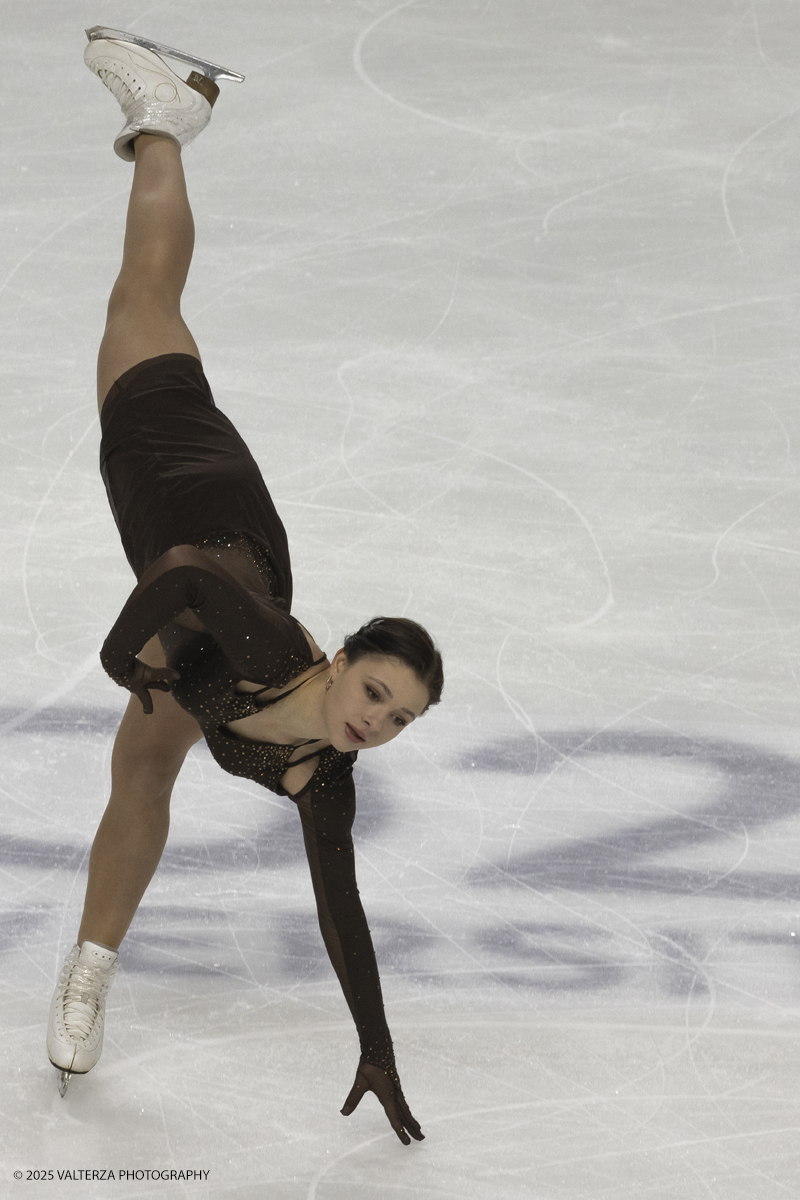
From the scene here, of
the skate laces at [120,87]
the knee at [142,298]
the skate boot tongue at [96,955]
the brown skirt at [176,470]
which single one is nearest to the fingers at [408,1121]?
the skate boot tongue at [96,955]

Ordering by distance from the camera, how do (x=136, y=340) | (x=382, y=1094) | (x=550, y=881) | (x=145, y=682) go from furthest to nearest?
(x=550, y=881), (x=136, y=340), (x=382, y=1094), (x=145, y=682)

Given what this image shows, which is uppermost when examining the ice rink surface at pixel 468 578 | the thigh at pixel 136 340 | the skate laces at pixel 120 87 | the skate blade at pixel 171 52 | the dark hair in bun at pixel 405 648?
the skate blade at pixel 171 52

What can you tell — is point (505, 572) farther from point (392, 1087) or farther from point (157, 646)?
point (392, 1087)

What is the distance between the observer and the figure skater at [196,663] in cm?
201

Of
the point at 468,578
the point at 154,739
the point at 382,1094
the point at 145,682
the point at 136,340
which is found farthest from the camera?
the point at 468,578

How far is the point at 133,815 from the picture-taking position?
244cm

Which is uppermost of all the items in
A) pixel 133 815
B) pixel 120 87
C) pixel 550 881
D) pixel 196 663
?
pixel 120 87

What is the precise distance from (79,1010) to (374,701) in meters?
0.78

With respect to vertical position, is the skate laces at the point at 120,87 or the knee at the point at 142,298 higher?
the skate laces at the point at 120,87

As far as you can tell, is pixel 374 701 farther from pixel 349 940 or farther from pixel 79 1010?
pixel 79 1010

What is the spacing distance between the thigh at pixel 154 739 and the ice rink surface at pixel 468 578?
40 centimetres

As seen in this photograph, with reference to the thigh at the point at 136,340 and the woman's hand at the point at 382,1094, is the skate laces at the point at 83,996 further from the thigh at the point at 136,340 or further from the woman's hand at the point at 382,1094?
the thigh at the point at 136,340

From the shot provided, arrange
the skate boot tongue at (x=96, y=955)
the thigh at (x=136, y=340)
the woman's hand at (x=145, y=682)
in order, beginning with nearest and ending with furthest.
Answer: the woman's hand at (x=145, y=682) < the skate boot tongue at (x=96, y=955) < the thigh at (x=136, y=340)

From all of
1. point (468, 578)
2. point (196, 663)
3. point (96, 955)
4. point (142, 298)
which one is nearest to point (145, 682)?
point (196, 663)
